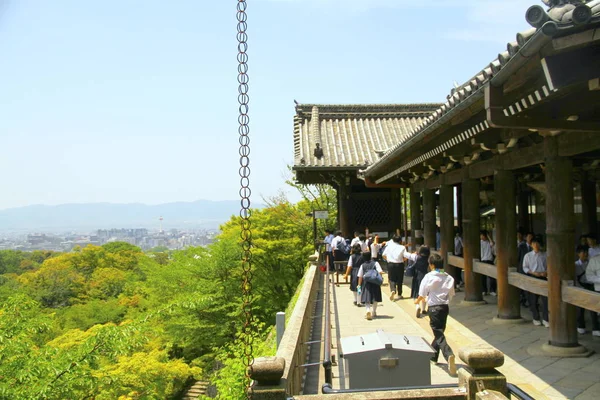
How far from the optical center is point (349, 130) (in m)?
25.1

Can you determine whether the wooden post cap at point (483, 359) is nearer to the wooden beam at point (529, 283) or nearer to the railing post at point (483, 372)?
the railing post at point (483, 372)

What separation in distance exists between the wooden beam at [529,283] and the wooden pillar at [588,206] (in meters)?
4.46

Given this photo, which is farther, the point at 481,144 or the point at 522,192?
the point at 522,192

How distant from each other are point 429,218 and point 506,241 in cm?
602

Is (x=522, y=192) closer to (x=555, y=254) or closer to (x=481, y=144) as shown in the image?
(x=481, y=144)

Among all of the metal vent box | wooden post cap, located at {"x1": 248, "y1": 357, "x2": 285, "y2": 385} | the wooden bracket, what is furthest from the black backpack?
wooden post cap, located at {"x1": 248, "y1": 357, "x2": 285, "y2": 385}

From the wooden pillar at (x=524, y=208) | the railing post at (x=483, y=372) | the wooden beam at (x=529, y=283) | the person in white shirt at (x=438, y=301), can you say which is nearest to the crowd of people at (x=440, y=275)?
the person in white shirt at (x=438, y=301)

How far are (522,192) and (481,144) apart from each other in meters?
8.57

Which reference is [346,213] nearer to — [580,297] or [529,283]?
[529,283]

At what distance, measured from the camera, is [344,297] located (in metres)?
15.1

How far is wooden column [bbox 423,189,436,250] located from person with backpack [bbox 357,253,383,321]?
4.81m

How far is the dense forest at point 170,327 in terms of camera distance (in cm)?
1209

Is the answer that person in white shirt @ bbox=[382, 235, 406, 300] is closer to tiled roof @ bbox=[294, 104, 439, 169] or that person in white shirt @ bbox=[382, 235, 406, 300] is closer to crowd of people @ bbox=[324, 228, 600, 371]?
crowd of people @ bbox=[324, 228, 600, 371]

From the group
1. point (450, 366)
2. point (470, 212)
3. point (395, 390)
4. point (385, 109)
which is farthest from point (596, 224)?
point (385, 109)
